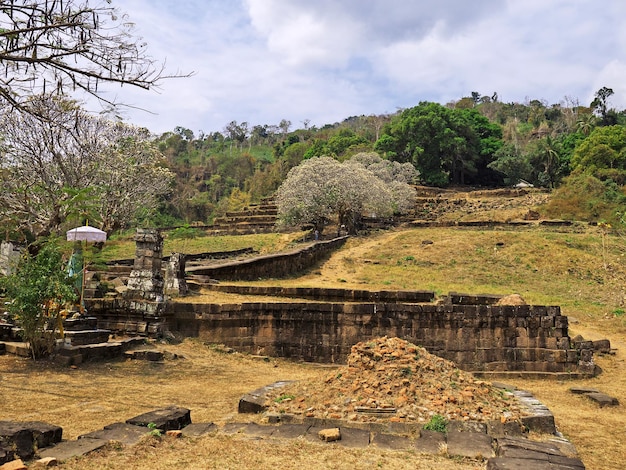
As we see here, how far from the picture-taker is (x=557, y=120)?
290 feet

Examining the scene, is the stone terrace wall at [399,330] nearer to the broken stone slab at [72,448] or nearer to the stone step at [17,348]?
the stone step at [17,348]

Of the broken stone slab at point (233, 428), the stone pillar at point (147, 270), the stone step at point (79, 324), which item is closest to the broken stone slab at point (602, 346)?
the stone pillar at point (147, 270)

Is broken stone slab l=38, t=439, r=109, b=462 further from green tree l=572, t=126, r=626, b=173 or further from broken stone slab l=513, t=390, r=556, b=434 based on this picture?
green tree l=572, t=126, r=626, b=173

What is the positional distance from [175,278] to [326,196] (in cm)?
2030

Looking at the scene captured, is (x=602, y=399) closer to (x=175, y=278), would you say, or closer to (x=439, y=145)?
(x=175, y=278)

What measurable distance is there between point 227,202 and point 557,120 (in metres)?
58.6

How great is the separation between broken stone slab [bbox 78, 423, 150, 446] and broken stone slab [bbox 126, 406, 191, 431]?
0.11 metres

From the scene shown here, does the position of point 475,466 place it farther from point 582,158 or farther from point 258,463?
point 582,158

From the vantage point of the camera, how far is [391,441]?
16.3 ft

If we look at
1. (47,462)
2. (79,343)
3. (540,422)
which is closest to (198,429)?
(47,462)

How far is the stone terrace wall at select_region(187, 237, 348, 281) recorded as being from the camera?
57.4ft

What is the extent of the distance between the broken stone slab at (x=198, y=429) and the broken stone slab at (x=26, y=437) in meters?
1.13

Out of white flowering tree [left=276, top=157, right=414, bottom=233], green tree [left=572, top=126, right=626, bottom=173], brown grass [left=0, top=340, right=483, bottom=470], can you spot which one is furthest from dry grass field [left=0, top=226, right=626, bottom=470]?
green tree [left=572, top=126, right=626, bottom=173]

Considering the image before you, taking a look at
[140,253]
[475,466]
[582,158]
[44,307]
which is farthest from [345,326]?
[582,158]
